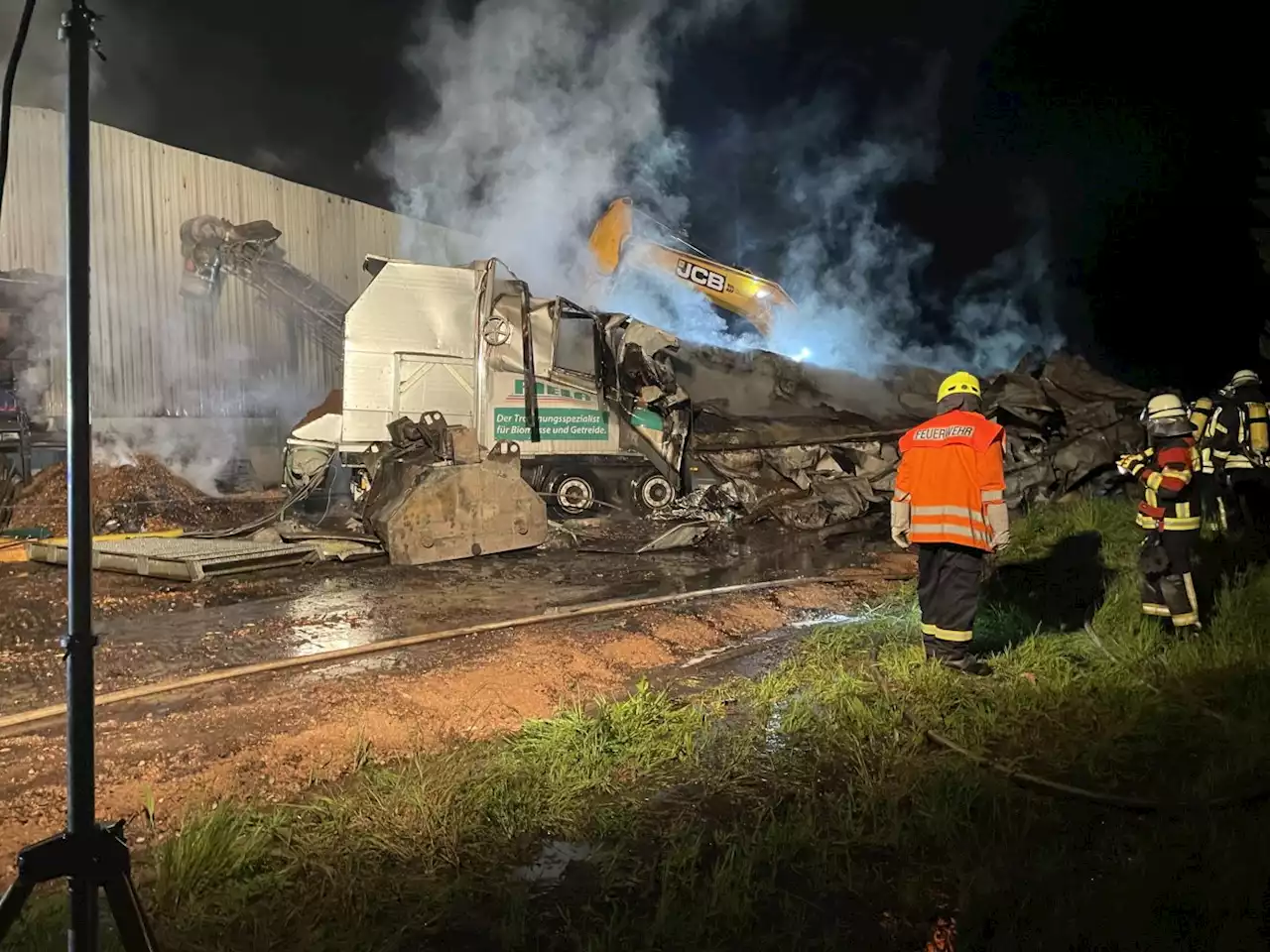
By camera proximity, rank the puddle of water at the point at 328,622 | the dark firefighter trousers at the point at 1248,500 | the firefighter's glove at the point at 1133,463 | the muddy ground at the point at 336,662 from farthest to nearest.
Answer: the dark firefighter trousers at the point at 1248,500 < the firefighter's glove at the point at 1133,463 < the puddle of water at the point at 328,622 < the muddy ground at the point at 336,662

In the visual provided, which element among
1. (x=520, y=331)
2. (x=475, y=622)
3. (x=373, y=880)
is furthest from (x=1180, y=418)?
(x=520, y=331)

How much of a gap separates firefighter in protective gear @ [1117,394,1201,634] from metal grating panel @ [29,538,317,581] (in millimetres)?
6504

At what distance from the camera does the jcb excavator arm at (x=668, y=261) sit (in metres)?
14.6

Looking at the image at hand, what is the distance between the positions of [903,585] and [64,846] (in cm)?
642

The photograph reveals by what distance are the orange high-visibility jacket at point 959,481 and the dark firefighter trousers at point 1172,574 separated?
4.77 ft

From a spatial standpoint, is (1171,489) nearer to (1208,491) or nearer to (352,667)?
(1208,491)

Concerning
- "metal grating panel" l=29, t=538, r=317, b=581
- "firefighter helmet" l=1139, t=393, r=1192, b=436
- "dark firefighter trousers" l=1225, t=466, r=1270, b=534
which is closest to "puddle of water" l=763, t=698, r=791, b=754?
"firefighter helmet" l=1139, t=393, r=1192, b=436

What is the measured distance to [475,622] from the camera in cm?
596

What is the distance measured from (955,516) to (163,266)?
13.4m

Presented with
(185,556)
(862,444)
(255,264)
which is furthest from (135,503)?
(862,444)

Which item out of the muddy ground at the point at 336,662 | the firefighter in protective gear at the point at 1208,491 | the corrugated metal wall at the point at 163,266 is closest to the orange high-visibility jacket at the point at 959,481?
the muddy ground at the point at 336,662

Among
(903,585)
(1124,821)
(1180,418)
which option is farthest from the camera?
(903,585)

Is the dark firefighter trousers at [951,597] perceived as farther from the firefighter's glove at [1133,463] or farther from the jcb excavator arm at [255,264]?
the jcb excavator arm at [255,264]

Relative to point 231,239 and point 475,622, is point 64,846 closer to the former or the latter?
point 475,622
